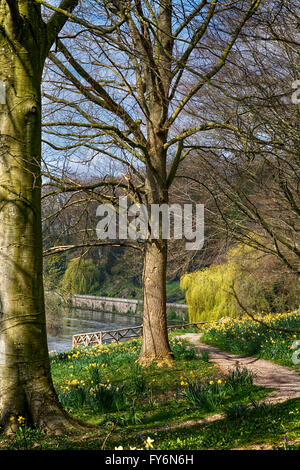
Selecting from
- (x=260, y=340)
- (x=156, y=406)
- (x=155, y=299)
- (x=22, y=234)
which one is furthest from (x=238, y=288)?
(x=22, y=234)

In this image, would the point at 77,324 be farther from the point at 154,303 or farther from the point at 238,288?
the point at 154,303

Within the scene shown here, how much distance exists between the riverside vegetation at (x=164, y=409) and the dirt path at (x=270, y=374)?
0.90 ft

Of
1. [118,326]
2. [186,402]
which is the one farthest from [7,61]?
[118,326]

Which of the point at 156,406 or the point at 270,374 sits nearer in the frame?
the point at 156,406

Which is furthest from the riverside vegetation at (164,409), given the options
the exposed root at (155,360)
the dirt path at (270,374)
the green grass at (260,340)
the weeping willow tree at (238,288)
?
the weeping willow tree at (238,288)

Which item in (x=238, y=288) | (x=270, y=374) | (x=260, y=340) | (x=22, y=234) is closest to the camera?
(x=22, y=234)

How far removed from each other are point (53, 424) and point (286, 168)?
6.06m

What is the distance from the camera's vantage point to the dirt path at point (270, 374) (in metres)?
6.21

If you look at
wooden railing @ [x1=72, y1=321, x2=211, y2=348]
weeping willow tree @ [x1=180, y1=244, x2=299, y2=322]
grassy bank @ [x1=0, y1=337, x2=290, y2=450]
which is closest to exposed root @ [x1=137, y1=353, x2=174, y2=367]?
grassy bank @ [x1=0, y1=337, x2=290, y2=450]

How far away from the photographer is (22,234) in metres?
4.39

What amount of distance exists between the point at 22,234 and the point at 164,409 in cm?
312

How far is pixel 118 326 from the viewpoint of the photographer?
106ft

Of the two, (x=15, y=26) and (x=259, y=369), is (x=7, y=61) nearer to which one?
(x=15, y=26)

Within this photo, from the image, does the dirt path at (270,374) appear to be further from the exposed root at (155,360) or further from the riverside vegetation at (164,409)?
the exposed root at (155,360)
